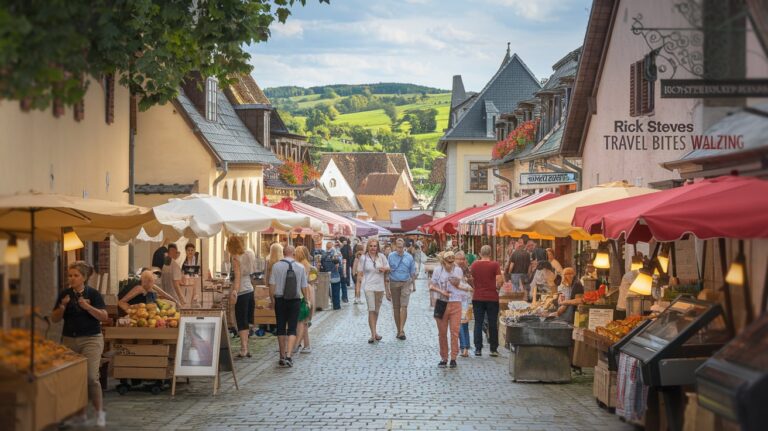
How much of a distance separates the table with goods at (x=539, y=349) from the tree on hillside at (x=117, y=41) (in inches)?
222

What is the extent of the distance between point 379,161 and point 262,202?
94.3 metres

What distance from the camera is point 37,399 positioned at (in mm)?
10258

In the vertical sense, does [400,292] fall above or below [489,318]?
above

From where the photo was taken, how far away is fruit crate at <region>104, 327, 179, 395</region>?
15.9 meters

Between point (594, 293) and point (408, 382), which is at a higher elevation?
point (594, 293)

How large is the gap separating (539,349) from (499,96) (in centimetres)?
5327

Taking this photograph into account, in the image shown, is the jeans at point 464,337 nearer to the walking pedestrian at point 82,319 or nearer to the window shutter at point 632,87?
the window shutter at point 632,87

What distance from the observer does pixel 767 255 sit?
12211mm

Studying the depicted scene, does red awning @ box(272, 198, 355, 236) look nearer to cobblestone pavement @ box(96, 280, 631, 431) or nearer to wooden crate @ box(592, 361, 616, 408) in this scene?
cobblestone pavement @ box(96, 280, 631, 431)

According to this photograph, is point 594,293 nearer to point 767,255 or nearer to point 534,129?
point 767,255

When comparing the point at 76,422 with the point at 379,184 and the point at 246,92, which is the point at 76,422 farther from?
the point at 379,184

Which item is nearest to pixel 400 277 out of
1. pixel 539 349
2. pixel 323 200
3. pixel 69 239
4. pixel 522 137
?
pixel 539 349

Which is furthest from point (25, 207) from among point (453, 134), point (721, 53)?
point (453, 134)

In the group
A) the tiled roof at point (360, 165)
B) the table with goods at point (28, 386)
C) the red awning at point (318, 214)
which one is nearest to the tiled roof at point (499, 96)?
the red awning at point (318, 214)
